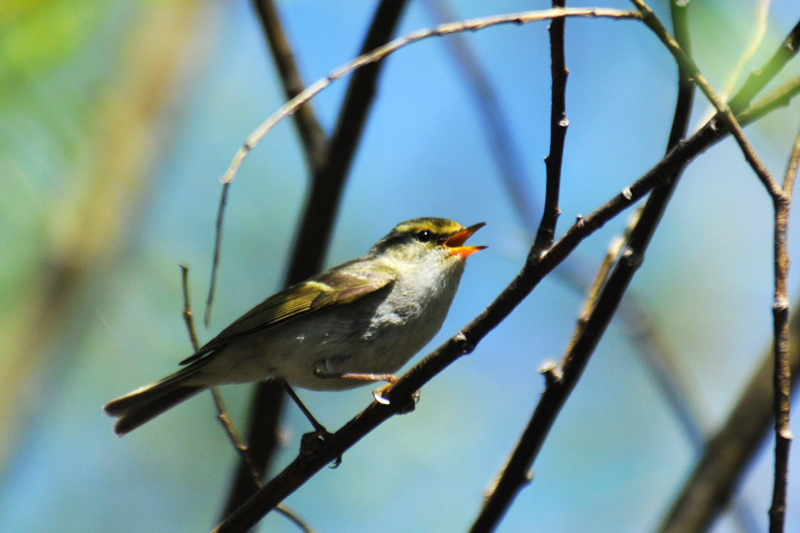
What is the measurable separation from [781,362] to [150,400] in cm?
346

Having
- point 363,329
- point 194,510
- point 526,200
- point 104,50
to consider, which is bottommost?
point 194,510

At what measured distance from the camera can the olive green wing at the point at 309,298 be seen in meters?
4.18

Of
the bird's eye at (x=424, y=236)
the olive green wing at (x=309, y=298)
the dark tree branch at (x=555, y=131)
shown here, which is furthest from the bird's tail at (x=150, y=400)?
the dark tree branch at (x=555, y=131)

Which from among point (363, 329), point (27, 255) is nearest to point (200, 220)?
point (27, 255)

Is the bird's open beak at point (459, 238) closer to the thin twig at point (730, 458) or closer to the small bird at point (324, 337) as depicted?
the small bird at point (324, 337)

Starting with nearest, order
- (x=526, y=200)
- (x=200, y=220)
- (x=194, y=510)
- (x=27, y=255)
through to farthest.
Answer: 1. (x=526, y=200)
2. (x=27, y=255)
3. (x=194, y=510)
4. (x=200, y=220)

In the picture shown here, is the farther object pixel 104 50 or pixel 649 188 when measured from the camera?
pixel 104 50

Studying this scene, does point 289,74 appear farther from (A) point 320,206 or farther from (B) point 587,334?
(B) point 587,334

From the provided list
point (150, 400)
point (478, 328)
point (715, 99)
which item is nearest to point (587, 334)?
point (478, 328)

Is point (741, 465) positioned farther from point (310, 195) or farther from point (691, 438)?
point (310, 195)

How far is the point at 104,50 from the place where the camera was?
8.01m

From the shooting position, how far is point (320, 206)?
448 centimetres

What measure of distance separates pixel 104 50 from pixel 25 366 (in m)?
3.90

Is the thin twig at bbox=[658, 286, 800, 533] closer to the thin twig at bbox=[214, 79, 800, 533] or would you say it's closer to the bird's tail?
the thin twig at bbox=[214, 79, 800, 533]
